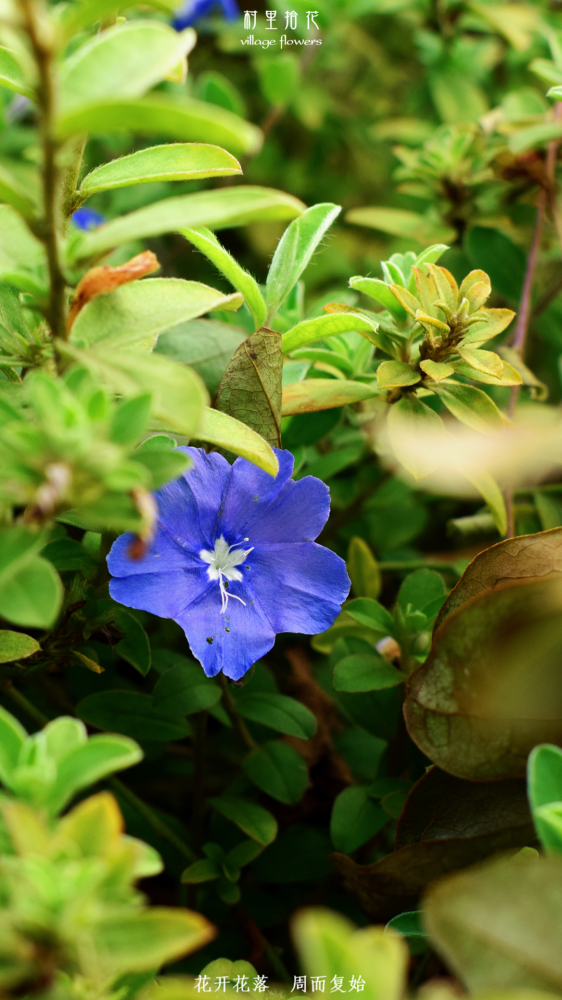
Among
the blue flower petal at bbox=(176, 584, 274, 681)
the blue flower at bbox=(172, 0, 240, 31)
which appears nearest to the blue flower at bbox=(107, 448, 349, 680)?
the blue flower petal at bbox=(176, 584, 274, 681)

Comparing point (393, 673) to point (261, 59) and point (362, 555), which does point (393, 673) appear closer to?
point (362, 555)

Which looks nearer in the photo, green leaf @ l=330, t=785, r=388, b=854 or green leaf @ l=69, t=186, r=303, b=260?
green leaf @ l=69, t=186, r=303, b=260

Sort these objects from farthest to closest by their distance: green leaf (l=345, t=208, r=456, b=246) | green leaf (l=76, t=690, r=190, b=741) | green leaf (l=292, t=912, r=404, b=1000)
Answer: green leaf (l=345, t=208, r=456, b=246), green leaf (l=76, t=690, r=190, b=741), green leaf (l=292, t=912, r=404, b=1000)

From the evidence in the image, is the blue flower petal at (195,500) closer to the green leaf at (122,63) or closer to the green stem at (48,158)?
the green stem at (48,158)

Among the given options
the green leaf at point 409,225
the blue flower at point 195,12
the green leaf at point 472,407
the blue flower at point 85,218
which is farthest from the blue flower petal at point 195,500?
the blue flower at point 195,12

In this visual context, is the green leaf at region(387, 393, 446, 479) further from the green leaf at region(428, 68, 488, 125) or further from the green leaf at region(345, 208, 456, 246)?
the green leaf at region(428, 68, 488, 125)

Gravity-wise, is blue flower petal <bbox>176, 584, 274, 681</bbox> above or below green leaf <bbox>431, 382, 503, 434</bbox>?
below

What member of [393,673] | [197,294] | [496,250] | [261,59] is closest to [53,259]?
[197,294]
